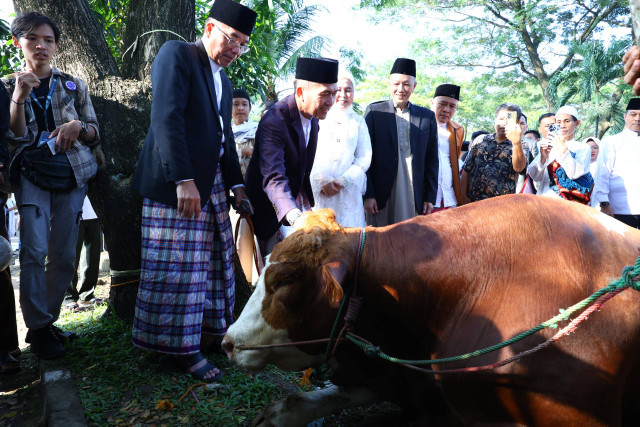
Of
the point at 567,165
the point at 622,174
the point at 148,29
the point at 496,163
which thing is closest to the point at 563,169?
the point at 567,165

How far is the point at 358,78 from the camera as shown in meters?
23.3

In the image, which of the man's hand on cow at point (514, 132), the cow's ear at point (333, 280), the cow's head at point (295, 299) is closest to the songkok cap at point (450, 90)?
the man's hand on cow at point (514, 132)

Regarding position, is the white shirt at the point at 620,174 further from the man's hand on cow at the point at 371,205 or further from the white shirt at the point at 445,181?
the man's hand on cow at the point at 371,205

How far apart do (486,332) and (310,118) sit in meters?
2.18

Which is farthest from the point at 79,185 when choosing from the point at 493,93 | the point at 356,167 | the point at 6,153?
the point at 493,93

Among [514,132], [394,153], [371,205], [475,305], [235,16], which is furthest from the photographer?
[514,132]

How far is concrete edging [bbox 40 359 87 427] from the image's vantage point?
300cm

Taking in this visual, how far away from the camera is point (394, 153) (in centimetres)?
535

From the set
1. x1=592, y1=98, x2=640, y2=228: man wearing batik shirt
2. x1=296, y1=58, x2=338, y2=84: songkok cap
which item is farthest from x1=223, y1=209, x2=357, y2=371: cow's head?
x1=592, y1=98, x2=640, y2=228: man wearing batik shirt

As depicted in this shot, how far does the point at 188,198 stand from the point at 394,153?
2584 millimetres

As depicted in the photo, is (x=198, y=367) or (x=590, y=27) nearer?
(x=198, y=367)

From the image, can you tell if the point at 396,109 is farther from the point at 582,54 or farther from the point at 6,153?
the point at 582,54

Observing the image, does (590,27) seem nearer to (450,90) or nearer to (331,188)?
(450,90)

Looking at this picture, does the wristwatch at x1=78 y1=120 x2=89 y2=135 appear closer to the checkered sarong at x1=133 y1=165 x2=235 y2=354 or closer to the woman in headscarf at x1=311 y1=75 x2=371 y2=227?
the checkered sarong at x1=133 y1=165 x2=235 y2=354
